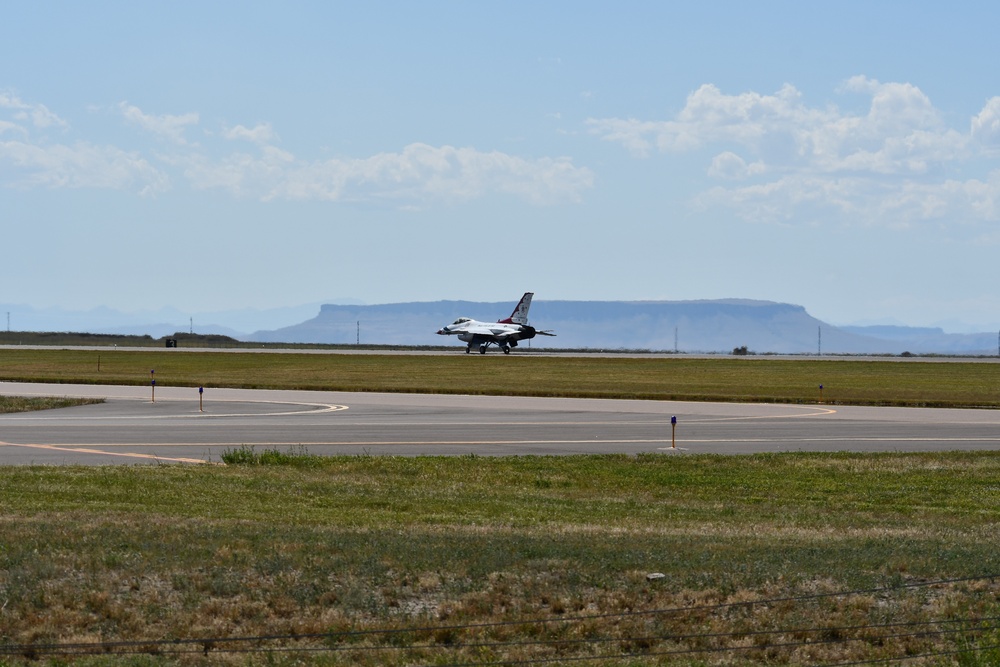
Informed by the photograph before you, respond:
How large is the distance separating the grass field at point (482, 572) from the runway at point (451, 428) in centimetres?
742

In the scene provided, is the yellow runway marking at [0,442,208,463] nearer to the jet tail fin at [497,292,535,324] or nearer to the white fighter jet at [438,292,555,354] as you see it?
the white fighter jet at [438,292,555,354]

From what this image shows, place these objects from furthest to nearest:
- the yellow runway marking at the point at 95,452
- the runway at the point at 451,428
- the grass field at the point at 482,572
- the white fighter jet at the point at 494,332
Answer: the white fighter jet at the point at 494,332
the runway at the point at 451,428
the yellow runway marking at the point at 95,452
the grass field at the point at 482,572

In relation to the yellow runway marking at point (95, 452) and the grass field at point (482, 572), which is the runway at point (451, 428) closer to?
the yellow runway marking at point (95, 452)

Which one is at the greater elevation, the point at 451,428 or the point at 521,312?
the point at 521,312

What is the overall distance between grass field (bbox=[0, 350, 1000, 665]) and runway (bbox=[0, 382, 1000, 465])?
7415 mm

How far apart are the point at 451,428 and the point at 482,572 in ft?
84.6

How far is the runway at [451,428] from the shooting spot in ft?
104

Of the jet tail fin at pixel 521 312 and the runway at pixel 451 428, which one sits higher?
the jet tail fin at pixel 521 312

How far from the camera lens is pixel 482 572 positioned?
41.2 ft

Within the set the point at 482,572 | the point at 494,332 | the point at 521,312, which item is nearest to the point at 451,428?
the point at 482,572

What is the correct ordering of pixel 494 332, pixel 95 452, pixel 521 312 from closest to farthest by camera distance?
pixel 95 452 → pixel 494 332 → pixel 521 312

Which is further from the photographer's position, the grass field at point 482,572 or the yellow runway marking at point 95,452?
the yellow runway marking at point 95,452

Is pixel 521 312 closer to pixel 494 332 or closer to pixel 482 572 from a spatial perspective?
pixel 494 332

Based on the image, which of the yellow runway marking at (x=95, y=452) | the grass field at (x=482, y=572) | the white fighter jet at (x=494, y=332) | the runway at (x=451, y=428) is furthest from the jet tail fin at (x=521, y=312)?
the grass field at (x=482, y=572)
